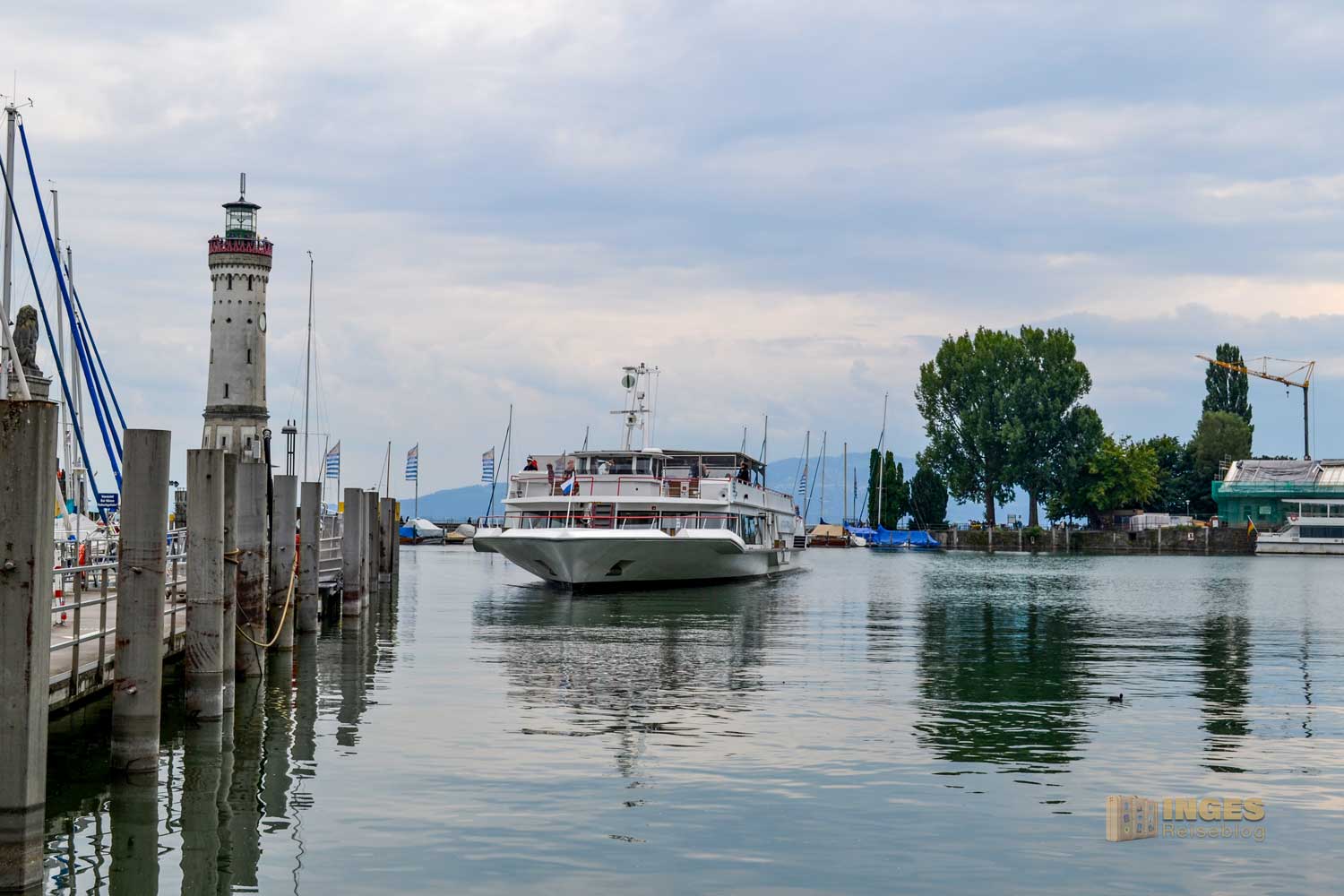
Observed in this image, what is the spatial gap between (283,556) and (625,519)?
2599cm

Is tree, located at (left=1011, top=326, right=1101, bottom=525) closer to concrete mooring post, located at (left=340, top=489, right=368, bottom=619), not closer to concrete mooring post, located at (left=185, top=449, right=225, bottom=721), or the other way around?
concrete mooring post, located at (left=340, top=489, right=368, bottom=619)

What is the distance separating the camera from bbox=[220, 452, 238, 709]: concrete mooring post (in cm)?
2000

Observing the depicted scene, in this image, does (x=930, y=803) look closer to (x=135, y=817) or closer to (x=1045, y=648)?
(x=135, y=817)

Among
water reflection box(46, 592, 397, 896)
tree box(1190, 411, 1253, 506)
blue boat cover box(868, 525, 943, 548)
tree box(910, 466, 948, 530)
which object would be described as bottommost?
water reflection box(46, 592, 397, 896)

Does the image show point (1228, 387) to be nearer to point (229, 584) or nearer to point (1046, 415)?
point (1046, 415)

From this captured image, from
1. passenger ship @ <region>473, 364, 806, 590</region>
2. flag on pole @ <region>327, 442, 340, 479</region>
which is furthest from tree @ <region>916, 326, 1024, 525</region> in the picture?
passenger ship @ <region>473, 364, 806, 590</region>

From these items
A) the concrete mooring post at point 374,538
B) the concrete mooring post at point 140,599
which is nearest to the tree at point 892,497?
the concrete mooring post at point 374,538

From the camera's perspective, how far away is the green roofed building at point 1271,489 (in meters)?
132

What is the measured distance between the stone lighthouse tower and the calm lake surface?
48990mm

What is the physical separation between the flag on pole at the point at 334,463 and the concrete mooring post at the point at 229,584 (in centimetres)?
A: 8017

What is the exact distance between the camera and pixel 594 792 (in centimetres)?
1653

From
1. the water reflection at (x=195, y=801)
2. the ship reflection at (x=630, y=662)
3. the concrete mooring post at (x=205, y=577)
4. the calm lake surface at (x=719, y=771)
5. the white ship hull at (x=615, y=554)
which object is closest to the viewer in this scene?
the water reflection at (x=195, y=801)

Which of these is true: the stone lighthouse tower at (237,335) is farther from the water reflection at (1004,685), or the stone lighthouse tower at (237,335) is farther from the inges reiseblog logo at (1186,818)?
the inges reiseblog logo at (1186,818)

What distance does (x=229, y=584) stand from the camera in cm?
2081
